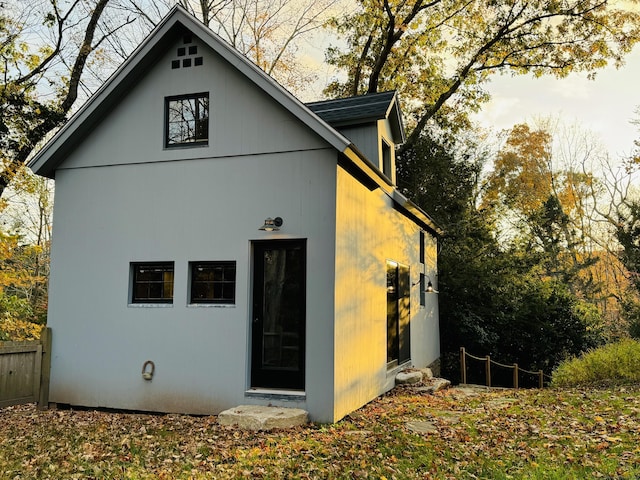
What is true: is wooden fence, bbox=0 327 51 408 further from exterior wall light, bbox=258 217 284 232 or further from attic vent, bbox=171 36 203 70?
attic vent, bbox=171 36 203 70

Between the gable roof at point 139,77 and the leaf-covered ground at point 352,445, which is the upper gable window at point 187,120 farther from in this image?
the leaf-covered ground at point 352,445

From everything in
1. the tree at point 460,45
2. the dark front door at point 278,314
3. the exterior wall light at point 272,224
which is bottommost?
the dark front door at point 278,314

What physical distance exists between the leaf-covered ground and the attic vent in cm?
602

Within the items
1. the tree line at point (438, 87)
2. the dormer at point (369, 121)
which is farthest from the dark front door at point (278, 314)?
the tree line at point (438, 87)

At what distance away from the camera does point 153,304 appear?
867 cm

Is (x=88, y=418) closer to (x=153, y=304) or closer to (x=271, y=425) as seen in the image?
(x=153, y=304)

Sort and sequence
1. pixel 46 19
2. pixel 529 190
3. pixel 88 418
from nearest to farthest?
1. pixel 88 418
2. pixel 46 19
3. pixel 529 190

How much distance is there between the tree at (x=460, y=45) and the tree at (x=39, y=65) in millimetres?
9864

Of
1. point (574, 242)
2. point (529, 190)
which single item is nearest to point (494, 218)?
point (529, 190)

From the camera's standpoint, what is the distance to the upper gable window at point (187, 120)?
9.02m

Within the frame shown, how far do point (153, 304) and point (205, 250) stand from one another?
1302 mm

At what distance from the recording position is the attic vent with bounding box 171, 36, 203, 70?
9.07m

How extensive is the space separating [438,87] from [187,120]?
14.7 metres

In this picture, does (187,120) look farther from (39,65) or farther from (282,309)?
(39,65)
